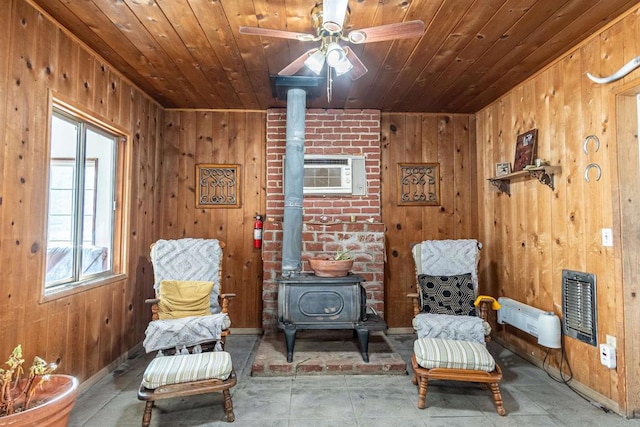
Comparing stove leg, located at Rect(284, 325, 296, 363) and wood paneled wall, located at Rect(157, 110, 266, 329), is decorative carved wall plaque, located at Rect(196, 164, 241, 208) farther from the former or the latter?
stove leg, located at Rect(284, 325, 296, 363)

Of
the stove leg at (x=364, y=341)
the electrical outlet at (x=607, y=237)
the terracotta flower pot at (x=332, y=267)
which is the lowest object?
the stove leg at (x=364, y=341)

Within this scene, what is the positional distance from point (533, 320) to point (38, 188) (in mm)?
3563

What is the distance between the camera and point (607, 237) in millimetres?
2225

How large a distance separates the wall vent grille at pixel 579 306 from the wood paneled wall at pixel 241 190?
275 cm

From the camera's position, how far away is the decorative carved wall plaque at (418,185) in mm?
3850

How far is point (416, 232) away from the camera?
12.6 ft

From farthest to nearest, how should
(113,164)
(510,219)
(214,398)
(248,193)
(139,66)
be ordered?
1. (248,193)
2. (510,219)
3. (113,164)
4. (139,66)
5. (214,398)

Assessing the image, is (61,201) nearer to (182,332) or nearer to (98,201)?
(98,201)

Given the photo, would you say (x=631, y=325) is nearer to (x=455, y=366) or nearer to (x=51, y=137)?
(x=455, y=366)

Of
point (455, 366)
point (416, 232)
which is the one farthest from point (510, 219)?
point (455, 366)

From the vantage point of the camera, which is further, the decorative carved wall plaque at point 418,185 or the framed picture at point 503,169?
the decorative carved wall plaque at point 418,185

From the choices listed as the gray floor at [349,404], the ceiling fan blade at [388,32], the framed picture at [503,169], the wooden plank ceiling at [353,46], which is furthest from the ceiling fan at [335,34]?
the gray floor at [349,404]

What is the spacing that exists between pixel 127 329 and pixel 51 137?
173cm

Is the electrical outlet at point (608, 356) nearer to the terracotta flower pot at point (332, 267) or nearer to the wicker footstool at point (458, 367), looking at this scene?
the wicker footstool at point (458, 367)
